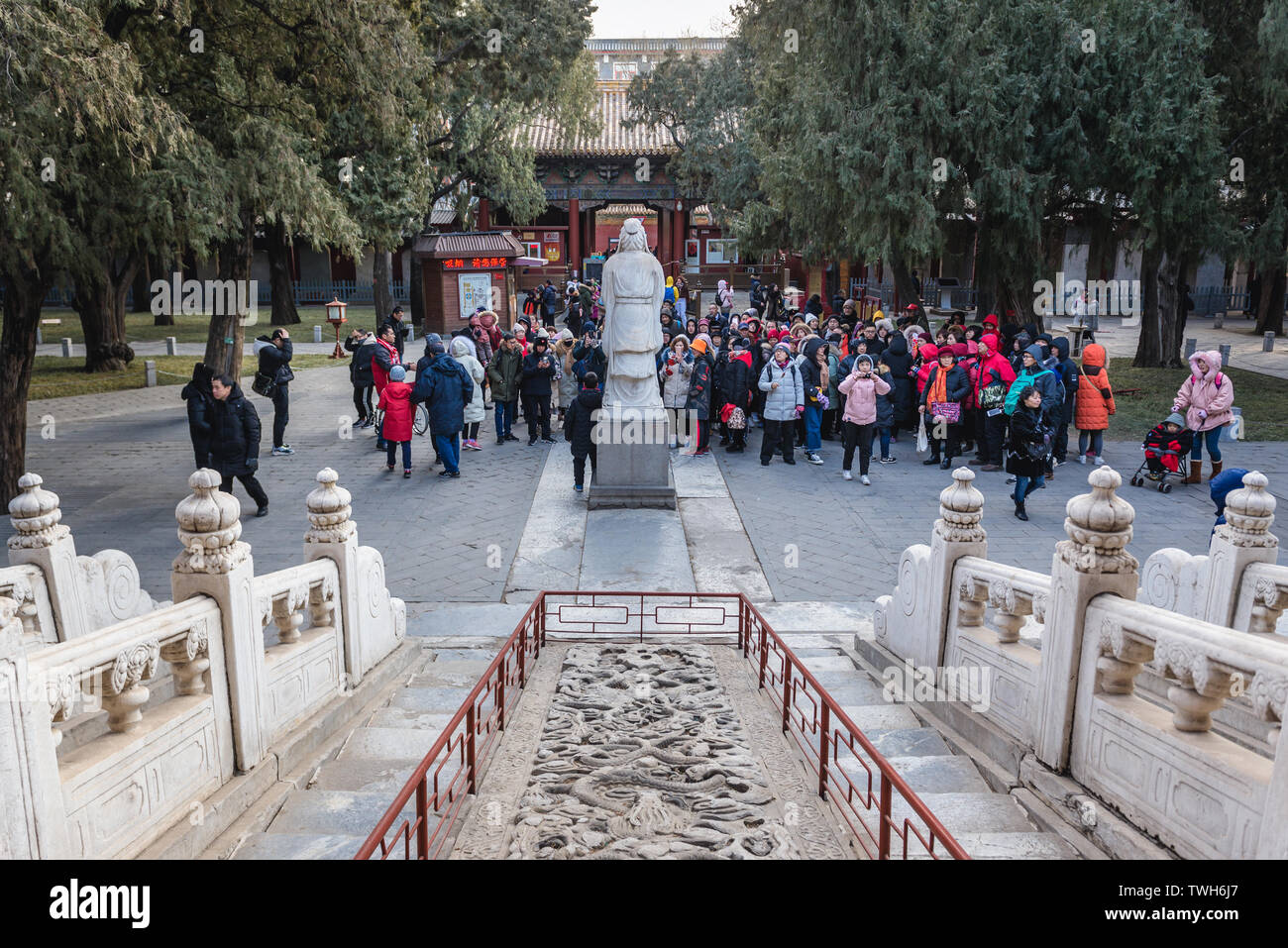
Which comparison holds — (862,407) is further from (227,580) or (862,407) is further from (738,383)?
(227,580)

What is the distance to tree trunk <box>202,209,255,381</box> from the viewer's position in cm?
1680

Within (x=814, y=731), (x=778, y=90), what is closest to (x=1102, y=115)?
(x=778, y=90)

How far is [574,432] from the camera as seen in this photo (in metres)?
11.6

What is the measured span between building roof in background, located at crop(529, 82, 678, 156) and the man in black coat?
1081 inches

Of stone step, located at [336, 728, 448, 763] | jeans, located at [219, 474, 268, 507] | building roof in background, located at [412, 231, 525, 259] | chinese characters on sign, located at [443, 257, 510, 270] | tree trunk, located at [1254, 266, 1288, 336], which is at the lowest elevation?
stone step, located at [336, 728, 448, 763]

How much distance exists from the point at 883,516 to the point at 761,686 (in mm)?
5197

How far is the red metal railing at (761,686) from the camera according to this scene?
3.65 metres

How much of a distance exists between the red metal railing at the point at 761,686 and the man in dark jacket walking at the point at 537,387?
6052 mm

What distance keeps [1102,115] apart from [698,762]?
609 inches

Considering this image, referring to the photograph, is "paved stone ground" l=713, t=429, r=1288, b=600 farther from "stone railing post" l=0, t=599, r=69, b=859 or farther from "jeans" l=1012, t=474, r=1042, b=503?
"stone railing post" l=0, t=599, r=69, b=859

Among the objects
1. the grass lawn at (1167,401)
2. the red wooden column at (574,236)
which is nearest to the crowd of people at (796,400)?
the grass lawn at (1167,401)

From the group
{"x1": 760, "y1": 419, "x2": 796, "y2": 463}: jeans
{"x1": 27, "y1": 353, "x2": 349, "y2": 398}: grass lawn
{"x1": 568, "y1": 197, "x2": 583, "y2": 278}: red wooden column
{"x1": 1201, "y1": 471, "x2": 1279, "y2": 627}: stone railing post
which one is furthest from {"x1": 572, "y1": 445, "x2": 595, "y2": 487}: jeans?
{"x1": 568, "y1": 197, "x2": 583, "y2": 278}: red wooden column

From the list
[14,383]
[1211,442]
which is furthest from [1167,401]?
[14,383]

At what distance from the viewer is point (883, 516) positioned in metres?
11.1
